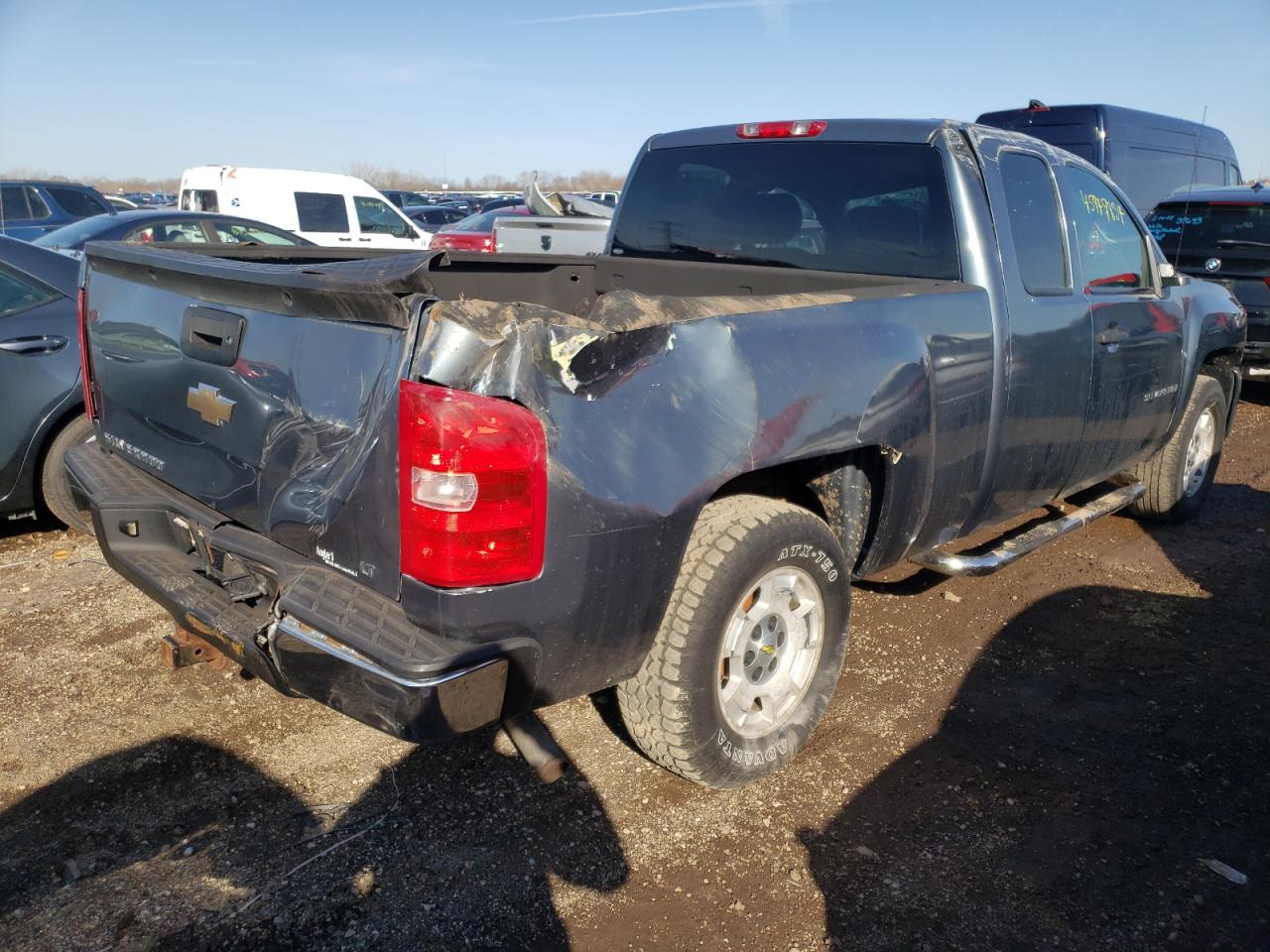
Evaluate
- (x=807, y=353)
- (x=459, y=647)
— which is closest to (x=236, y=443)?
(x=459, y=647)

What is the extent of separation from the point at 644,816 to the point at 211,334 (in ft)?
6.08

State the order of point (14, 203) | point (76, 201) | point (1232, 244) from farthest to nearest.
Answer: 1. point (76, 201)
2. point (14, 203)
3. point (1232, 244)

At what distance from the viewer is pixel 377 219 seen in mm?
14844

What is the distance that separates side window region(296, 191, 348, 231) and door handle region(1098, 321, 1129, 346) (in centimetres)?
1235

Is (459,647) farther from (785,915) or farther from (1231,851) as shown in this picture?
(1231,851)

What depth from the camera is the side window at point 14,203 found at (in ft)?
44.4

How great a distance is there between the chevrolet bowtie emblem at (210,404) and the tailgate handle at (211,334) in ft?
0.27

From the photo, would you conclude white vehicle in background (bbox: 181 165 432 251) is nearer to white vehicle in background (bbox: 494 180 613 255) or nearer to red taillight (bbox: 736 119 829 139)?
white vehicle in background (bbox: 494 180 613 255)

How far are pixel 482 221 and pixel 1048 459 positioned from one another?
1380cm

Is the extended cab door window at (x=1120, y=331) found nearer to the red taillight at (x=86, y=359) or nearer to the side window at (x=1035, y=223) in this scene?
the side window at (x=1035, y=223)

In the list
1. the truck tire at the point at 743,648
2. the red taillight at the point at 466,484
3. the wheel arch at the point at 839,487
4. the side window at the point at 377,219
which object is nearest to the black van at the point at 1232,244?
the wheel arch at the point at 839,487

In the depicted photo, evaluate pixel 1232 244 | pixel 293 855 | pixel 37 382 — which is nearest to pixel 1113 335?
pixel 293 855

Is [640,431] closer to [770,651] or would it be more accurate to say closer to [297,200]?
[770,651]

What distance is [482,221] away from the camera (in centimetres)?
1633
